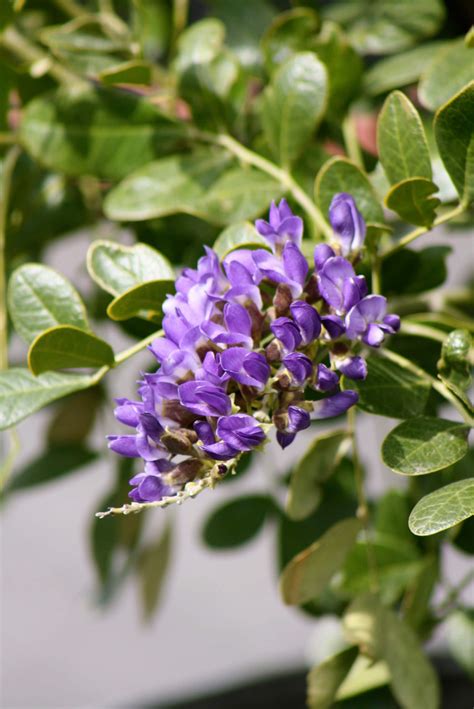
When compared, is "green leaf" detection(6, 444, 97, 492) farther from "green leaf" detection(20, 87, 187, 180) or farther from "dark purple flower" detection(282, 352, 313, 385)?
"dark purple flower" detection(282, 352, 313, 385)

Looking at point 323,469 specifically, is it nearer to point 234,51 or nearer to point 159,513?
point 234,51

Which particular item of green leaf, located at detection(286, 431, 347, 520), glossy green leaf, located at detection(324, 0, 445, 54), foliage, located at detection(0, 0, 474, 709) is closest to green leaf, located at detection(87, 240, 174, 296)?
foliage, located at detection(0, 0, 474, 709)

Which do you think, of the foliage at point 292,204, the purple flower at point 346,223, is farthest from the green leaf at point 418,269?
the purple flower at point 346,223

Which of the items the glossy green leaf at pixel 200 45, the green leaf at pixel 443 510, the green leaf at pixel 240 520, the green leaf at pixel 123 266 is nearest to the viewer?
the green leaf at pixel 443 510

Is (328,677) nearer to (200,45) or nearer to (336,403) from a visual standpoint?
(336,403)

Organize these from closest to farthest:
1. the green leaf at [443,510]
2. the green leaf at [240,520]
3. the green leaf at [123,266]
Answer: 1. the green leaf at [443,510]
2. the green leaf at [123,266]
3. the green leaf at [240,520]

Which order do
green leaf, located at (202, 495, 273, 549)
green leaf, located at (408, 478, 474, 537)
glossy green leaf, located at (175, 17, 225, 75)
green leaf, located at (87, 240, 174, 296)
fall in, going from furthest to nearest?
green leaf, located at (202, 495, 273, 549)
glossy green leaf, located at (175, 17, 225, 75)
green leaf, located at (87, 240, 174, 296)
green leaf, located at (408, 478, 474, 537)

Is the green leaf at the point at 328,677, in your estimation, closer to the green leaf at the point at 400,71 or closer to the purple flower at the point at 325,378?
the purple flower at the point at 325,378
